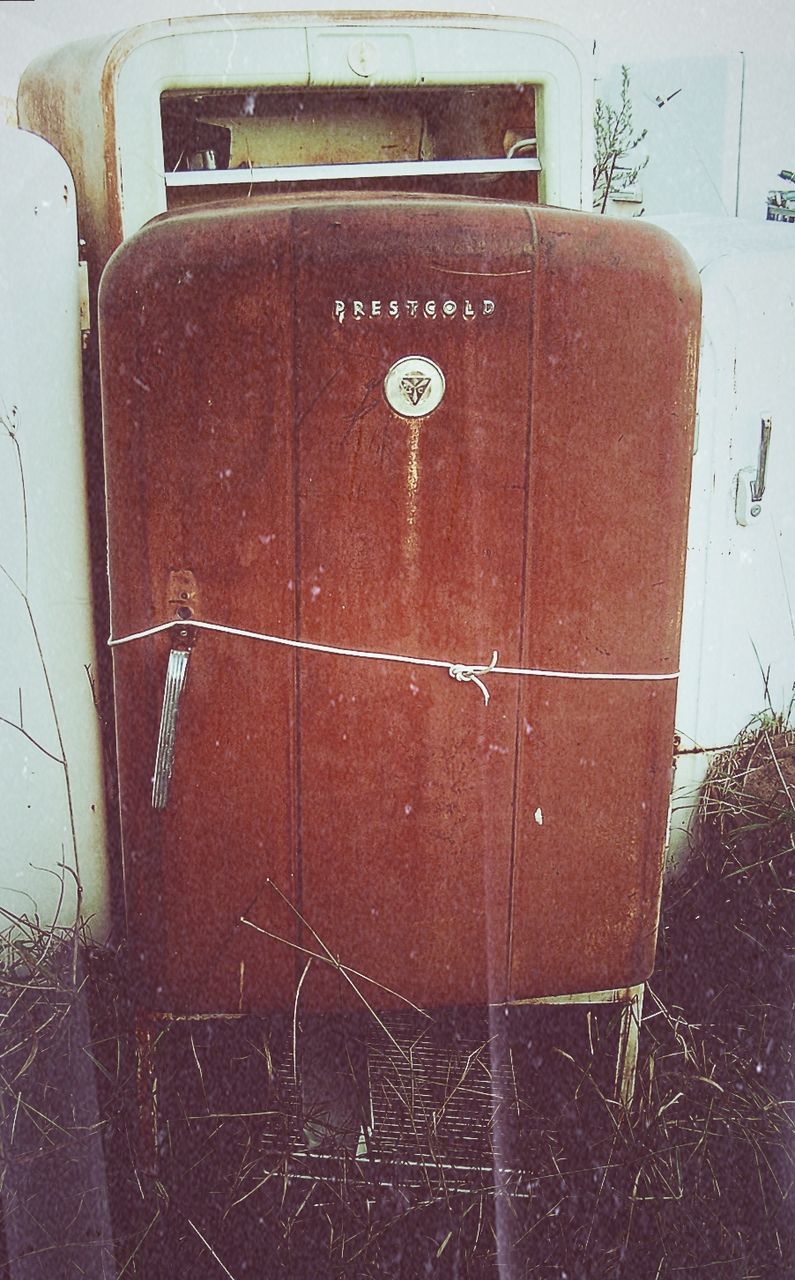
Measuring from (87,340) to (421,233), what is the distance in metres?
0.68

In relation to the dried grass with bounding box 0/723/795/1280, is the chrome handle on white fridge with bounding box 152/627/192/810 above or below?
above

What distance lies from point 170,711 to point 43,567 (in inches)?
19.6

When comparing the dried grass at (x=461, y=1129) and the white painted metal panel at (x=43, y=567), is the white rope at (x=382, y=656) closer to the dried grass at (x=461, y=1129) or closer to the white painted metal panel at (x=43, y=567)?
the white painted metal panel at (x=43, y=567)

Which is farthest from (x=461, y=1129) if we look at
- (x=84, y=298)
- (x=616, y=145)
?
(x=616, y=145)

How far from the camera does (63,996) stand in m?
1.71

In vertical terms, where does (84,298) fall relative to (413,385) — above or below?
above

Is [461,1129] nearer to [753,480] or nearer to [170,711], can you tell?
[170,711]

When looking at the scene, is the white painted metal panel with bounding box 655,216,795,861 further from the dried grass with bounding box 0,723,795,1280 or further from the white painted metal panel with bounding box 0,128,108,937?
the white painted metal panel with bounding box 0,128,108,937

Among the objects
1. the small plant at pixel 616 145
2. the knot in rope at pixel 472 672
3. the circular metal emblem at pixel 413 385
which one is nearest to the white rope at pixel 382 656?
the knot in rope at pixel 472 672

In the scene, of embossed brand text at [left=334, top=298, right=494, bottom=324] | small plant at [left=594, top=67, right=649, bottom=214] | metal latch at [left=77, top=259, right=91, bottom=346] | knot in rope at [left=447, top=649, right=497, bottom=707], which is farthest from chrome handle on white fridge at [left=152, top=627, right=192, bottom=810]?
small plant at [left=594, top=67, right=649, bottom=214]

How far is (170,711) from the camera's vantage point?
1.34 meters

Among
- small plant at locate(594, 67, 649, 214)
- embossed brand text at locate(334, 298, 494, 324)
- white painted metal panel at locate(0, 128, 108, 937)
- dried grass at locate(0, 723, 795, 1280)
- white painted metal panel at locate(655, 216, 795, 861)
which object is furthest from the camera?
small plant at locate(594, 67, 649, 214)

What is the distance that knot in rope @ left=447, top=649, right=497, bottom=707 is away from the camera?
4.43ft

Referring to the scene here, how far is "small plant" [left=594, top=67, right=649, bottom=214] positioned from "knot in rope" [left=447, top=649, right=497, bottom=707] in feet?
6.75
